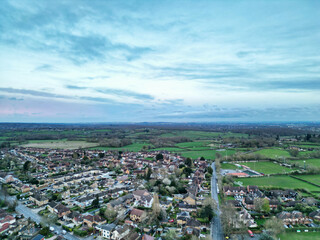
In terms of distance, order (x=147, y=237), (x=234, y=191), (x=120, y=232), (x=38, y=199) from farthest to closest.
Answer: (x=234, y=191) → (x=38, y=199) → (x=120, y=232) → (x=147, y=237)

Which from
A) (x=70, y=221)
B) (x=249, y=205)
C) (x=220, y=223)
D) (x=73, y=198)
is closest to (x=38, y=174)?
(x=73, y=198)

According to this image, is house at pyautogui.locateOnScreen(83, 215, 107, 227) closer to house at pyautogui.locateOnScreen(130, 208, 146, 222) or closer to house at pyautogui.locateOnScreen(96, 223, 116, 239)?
house at pyautogui.locateOnScreen(96, 223, 116, 239)

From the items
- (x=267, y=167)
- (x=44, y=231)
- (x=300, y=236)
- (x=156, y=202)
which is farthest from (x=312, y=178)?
(x=44, y=231)

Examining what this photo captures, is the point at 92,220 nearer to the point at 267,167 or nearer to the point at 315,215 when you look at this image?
the point at 315,215

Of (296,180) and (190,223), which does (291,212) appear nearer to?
(190,223)

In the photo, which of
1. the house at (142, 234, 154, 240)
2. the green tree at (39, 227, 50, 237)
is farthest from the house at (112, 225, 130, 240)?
the green tree at (39, 227, 50, 237)

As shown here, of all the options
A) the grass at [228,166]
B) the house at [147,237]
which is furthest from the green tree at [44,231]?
the grass at [228,166]
